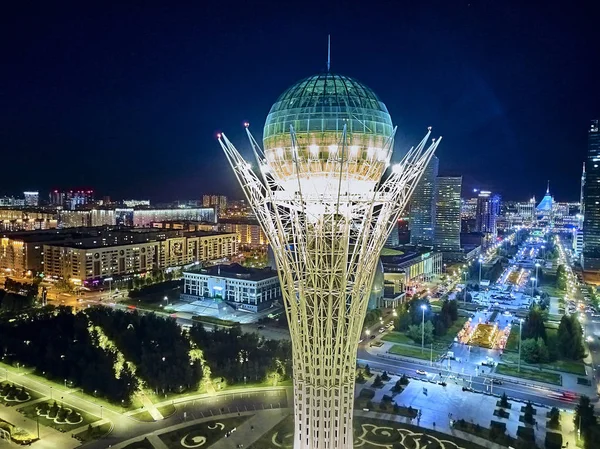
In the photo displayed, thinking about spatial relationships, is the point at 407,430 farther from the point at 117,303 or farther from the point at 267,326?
the point at 117,303

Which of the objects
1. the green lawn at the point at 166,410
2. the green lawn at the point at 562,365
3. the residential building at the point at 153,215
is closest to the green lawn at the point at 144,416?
the green lawn at the point at 166,410

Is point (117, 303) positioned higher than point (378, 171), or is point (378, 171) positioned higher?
point (378, 171)

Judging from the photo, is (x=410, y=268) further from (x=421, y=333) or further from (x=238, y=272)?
(x=421, y=333)

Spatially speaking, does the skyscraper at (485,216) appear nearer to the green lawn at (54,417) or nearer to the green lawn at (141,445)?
the green lawn at (54,417)

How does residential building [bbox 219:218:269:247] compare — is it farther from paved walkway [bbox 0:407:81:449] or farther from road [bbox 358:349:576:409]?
paved walkway [bbox 0:407:81:449]

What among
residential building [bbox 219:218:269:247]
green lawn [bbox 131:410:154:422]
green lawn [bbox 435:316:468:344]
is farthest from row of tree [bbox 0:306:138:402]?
residential building [bbox 219:218:269:247]

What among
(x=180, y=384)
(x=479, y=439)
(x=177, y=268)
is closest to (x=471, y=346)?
(x=479, y=439)
